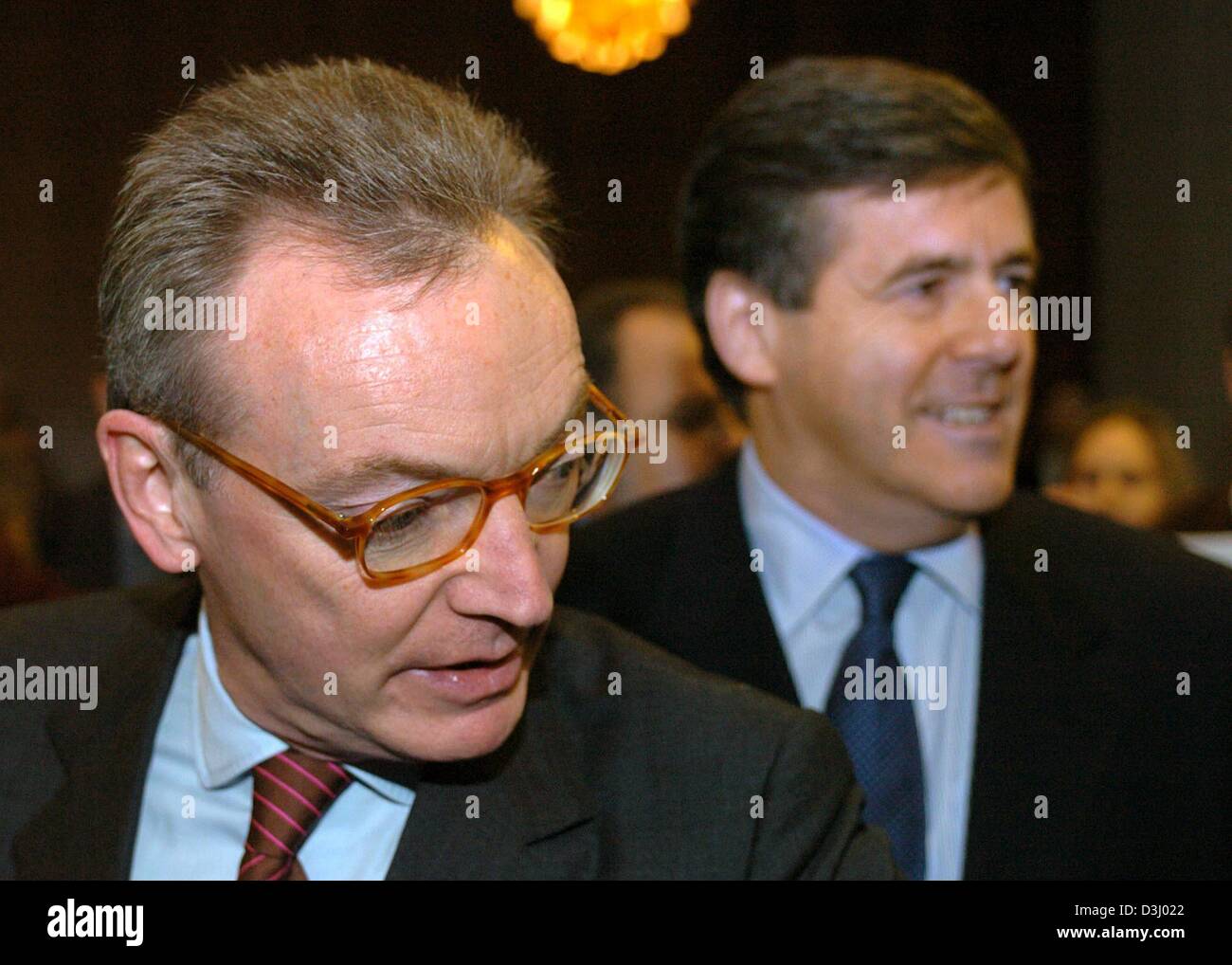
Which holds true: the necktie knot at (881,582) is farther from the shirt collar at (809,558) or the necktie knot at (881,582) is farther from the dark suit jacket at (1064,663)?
the dark suit jacket at (1064,663)

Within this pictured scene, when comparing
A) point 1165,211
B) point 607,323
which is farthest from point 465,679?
point 1165,211

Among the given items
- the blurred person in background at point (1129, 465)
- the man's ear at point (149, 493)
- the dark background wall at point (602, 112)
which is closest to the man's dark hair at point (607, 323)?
the blurred person in background at point (1129, 465)

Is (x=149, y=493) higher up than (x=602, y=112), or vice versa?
(x=602, y=112)

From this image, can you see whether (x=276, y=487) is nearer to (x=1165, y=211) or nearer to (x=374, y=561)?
(x=374, y=561)

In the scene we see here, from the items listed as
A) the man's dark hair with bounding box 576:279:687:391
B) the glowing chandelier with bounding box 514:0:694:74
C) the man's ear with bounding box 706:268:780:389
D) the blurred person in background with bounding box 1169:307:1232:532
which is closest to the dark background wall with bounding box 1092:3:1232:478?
the blurred person in background with bounding box 1169:307:1232:532

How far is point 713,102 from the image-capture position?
640cm

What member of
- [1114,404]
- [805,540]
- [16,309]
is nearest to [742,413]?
[805,540]

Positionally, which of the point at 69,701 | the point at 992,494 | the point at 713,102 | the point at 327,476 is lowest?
the point at 69,701

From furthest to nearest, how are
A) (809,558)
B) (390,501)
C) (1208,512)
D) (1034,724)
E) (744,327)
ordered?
(1208,512), (744,327), (809,558), (1034,724), (390,501)

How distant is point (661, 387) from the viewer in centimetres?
316

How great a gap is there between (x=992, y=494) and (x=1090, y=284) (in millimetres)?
5303

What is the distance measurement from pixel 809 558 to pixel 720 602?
0.16 m

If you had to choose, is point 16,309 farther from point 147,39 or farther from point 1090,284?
point 1090,284
